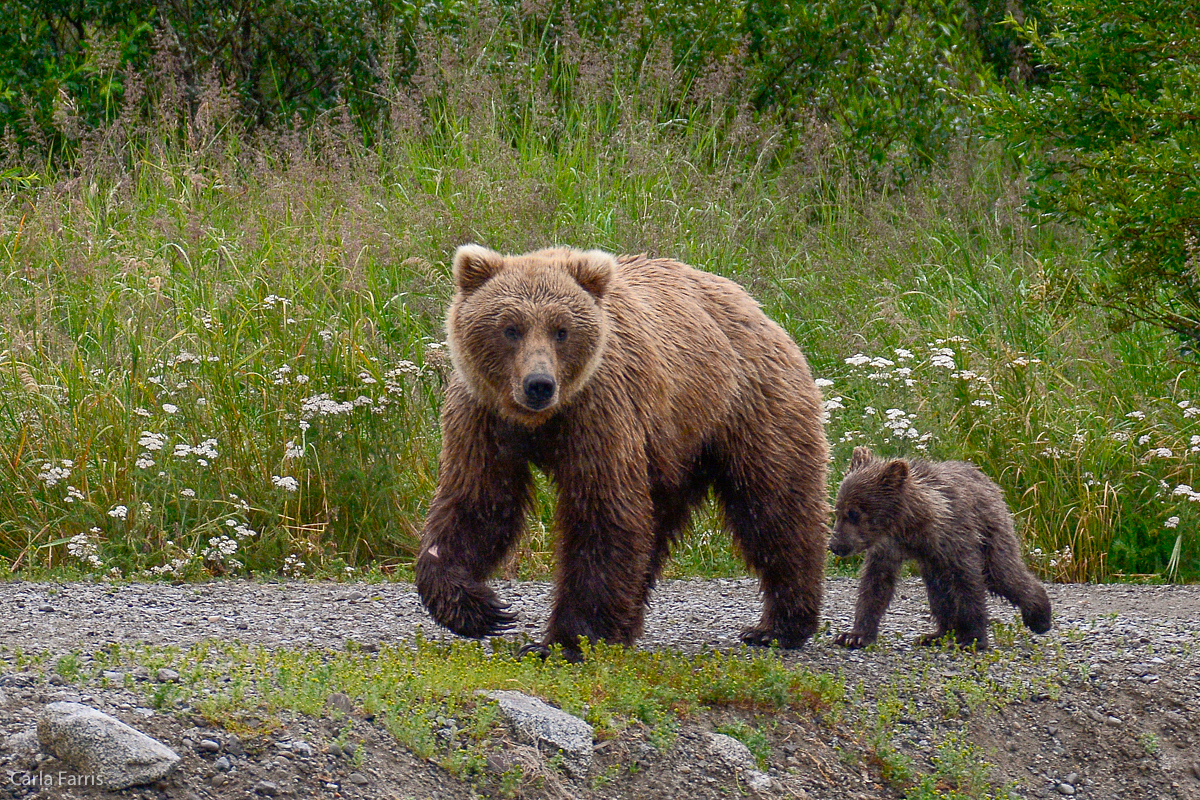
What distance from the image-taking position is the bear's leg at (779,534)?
5.08m

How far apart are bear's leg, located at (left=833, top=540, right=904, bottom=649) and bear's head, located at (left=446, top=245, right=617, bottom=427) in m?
1.56

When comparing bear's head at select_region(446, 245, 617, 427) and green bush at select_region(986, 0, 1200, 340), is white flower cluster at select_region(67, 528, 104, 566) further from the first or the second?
green bush at select_region(986, 0, 1200, 340)

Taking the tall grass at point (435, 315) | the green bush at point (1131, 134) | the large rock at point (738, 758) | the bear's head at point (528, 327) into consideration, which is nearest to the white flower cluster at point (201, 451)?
the tall grass at point (435, 315)

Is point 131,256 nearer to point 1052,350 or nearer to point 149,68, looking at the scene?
point 149,68

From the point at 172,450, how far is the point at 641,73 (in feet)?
18.0

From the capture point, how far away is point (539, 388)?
4168 millimetres

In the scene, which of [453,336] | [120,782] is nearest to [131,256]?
[453,336]

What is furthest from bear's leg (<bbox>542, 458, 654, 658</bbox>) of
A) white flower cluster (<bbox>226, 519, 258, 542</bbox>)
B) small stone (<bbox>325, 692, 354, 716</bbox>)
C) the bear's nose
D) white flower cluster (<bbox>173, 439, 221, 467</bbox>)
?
white flower cluster (<bbox>173, 439, 221, 467</bbox>)

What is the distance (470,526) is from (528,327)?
2.39ft

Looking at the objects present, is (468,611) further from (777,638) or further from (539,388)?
(777,638)

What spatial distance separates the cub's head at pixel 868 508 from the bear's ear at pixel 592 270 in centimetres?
142

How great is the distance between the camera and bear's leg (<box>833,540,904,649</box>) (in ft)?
17.1

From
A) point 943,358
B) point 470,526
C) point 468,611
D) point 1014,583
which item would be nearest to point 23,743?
point 468,611

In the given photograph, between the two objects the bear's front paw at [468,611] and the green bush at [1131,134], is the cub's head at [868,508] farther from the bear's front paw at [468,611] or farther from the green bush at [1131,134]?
the green bush at [1131,134]
